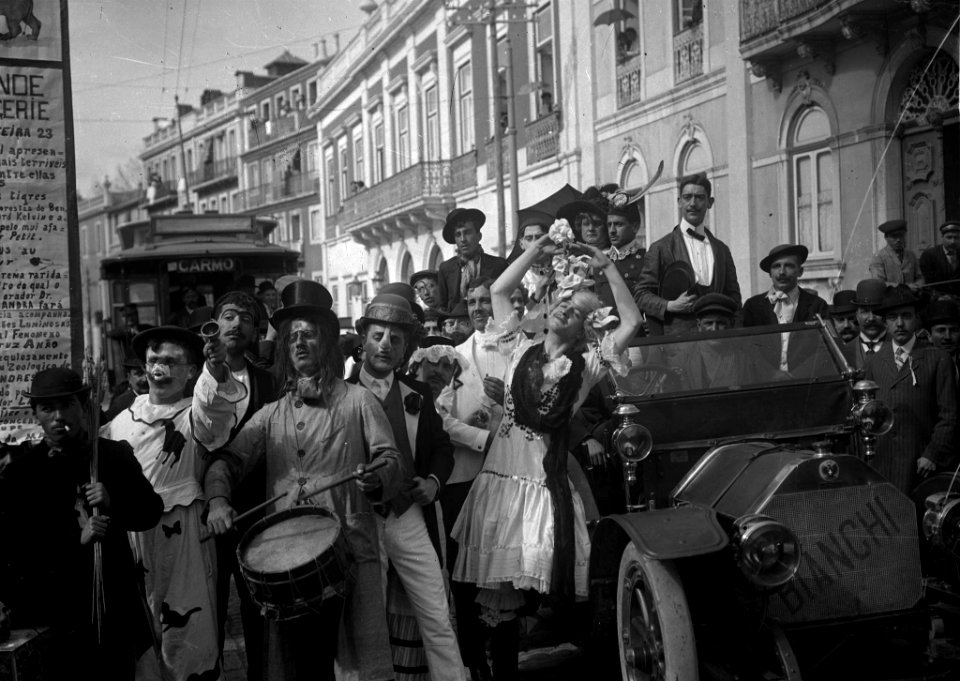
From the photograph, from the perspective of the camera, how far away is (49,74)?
5.17 metres

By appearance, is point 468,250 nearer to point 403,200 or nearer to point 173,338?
point 173,338

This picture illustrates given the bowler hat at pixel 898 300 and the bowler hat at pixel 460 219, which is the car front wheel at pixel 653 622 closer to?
the bowler hat at pixel 898 300

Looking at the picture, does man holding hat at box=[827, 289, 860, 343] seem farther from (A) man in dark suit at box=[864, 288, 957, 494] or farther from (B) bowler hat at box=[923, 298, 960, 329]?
(A) man in dark suit at box=[864, 288, 957, 494]

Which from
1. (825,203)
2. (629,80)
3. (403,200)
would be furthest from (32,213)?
(403,200)

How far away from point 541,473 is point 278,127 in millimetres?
45095

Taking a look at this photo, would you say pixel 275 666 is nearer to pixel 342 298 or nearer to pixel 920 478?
pixel 920 478

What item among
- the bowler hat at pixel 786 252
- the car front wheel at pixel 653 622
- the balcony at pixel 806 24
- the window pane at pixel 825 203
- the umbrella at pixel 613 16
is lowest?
the car front wheel at pixel 653 622

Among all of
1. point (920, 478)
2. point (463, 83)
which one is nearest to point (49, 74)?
point (920, 478)

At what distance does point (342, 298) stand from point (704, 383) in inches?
1421

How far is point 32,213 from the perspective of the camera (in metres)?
5.11

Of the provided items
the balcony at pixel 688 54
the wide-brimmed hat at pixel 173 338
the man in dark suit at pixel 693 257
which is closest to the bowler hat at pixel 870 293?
the man in dark suit at pixel 693 257

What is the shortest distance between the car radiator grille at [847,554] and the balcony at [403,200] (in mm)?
22115

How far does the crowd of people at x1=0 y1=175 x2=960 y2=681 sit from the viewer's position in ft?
13.4

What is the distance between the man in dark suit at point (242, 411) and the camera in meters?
4.59
